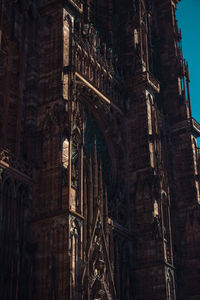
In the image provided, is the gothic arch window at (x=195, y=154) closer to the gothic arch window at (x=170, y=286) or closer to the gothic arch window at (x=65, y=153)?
A: the gothic arch window at (x=170, y=286)

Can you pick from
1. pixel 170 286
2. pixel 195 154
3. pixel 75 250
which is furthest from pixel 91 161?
pixel 195 154

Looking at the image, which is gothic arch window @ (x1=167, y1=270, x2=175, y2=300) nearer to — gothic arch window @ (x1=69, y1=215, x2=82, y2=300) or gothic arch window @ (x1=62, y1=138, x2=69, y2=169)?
gothic arch window @ (x1=69, y1=215, x2=82, y2=300)

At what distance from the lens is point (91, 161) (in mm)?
29094

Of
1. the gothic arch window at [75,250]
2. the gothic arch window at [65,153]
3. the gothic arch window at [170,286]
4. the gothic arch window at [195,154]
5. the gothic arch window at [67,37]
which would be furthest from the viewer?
the gothic arch window at [195,154]

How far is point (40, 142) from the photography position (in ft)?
86.5

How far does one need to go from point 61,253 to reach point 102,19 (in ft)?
73.0

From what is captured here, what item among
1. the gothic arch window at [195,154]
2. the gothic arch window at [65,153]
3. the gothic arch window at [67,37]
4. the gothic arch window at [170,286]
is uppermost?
the gothic arch window at [67,37]

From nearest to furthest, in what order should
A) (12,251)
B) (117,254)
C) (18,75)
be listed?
(12,251), (18,75), (117,254)

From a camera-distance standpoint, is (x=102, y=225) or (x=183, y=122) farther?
(x=183, y=122)

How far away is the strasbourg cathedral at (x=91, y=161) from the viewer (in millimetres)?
23578

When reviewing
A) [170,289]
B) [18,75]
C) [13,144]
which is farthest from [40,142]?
[170,289]

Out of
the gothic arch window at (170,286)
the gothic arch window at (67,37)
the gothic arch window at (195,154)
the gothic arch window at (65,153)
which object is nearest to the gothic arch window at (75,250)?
the gothic arch window at (65,153)

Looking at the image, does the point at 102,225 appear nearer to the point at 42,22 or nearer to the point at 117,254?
the point at 117,254

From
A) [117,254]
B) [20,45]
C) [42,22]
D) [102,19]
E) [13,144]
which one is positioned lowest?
[117,254]
